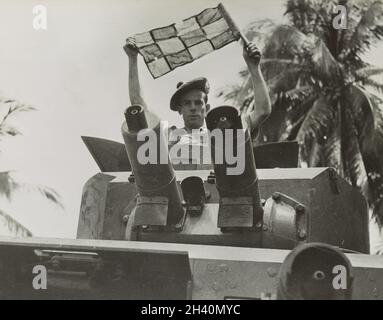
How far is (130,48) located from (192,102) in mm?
644

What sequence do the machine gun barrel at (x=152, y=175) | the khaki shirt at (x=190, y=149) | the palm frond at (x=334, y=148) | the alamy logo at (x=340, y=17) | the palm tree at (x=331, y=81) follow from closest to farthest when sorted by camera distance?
the machine gun barrel at (x=152, y=175) < the khaki shirt at (x=190, y=149) < the alamy logo at (x=340, y=17) < the palm tree at (x=331, y=81) < the palm frond at (x=334, y=148)

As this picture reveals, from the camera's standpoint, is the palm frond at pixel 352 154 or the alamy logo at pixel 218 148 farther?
the palm frond at pixel 352 154

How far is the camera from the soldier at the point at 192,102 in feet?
15.7

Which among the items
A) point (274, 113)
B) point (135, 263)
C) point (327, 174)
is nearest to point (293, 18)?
point (274, 113)

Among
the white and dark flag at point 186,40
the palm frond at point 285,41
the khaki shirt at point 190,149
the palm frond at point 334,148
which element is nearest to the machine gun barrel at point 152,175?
the khaki shirt at point 190,149

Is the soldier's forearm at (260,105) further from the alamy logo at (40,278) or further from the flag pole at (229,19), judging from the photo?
the alamy logo at (40,278)

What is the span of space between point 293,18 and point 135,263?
12.1m

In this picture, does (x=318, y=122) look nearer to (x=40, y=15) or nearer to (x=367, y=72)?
(x=367, y=72)

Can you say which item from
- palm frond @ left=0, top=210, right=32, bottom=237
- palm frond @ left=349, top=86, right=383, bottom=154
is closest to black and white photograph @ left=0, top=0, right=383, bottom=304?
palm frond @ left=0, top=210, right=32, bottom=237

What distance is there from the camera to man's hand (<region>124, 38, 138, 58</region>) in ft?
16.3

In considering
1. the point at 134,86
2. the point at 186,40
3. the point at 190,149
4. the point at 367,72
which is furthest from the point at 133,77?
the point at 367,72

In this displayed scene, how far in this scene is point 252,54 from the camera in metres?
4.57

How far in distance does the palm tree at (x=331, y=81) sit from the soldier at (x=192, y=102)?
27.1 ft

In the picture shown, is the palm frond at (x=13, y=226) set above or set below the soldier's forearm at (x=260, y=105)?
above
